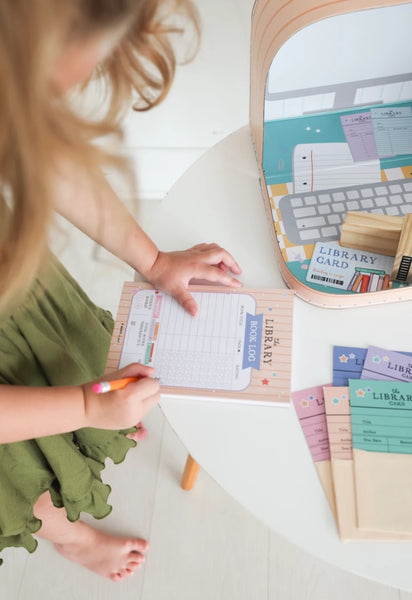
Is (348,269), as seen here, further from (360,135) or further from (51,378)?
(51,378)

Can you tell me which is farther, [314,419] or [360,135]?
[360,135]

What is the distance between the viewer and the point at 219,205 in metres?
0.84

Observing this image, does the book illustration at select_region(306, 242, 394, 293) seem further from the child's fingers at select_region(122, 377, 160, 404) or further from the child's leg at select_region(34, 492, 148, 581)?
the child's leg at select_region(34, 492, 148, 581)

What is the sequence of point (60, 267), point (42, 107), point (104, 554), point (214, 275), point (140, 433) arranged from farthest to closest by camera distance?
point (140, 433) < point (104, 554) < point (60, 267) < point (214, 275) < point (42, 107)

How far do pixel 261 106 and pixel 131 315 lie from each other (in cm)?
32

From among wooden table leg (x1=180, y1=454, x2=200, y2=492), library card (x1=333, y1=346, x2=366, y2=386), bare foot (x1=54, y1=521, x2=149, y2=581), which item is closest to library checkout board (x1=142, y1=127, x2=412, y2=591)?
library card (x1=333, y1=346, x2=366, y2=386)

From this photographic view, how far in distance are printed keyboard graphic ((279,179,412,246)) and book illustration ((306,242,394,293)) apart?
2 centimetres

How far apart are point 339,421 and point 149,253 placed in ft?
1.03

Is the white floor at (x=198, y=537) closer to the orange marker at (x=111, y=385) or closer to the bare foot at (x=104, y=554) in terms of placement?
the bare foot at (x=104, y=554)

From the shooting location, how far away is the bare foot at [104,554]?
1.13 metres

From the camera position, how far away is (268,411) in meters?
0.68

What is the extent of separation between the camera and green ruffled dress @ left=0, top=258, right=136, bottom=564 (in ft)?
2.60

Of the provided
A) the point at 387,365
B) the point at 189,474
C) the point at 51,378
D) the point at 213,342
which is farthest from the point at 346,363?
the point at 189,474

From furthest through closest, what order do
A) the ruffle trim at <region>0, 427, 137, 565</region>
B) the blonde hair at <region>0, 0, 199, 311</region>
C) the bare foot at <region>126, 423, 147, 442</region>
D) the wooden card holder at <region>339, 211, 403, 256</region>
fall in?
the bare foot at <region>126, 423, 147, 442</region>
the ruffle trim at <region>0, 427, 137, 565</region>
the wooden card holder at <region>339, 211, 403, 256</region>
the blonde hair at <region>0, 0, 199, 311</region>
